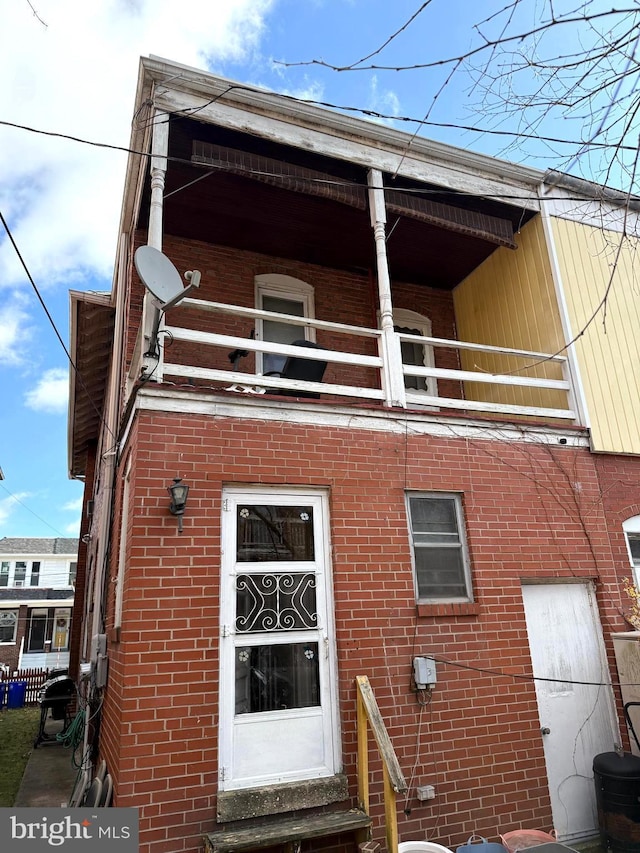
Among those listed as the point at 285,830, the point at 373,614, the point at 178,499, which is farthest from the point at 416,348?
the point at 285,830

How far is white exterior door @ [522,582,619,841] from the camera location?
18.1ft

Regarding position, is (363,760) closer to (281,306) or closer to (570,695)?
(570,695)

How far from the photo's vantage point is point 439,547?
5770 mm

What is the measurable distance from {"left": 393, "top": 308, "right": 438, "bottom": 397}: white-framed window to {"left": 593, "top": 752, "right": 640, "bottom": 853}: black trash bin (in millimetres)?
5046

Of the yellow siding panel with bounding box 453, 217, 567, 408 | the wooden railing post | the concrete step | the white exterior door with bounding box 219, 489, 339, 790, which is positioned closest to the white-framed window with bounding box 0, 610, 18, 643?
the yellow siding panel with bounding box 453, 217, 567, 408

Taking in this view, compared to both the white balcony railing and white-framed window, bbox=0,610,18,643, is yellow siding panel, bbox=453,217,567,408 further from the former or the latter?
white-framed window, bbox=0,610,18,643

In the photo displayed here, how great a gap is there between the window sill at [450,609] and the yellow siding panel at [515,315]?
9.58 feet

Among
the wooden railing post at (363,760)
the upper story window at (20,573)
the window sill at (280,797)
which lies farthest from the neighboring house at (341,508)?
the upper story window at (20,573)

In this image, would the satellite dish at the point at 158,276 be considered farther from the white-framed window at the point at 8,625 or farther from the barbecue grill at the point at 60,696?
the white-framed window at the point at 8,625

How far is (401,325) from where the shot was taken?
8.95m

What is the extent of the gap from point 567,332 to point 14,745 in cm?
1248

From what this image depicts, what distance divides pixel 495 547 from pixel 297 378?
265cm

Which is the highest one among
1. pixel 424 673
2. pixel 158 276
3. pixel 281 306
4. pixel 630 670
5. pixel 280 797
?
pixel 281 306

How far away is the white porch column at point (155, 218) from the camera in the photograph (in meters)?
5.00
